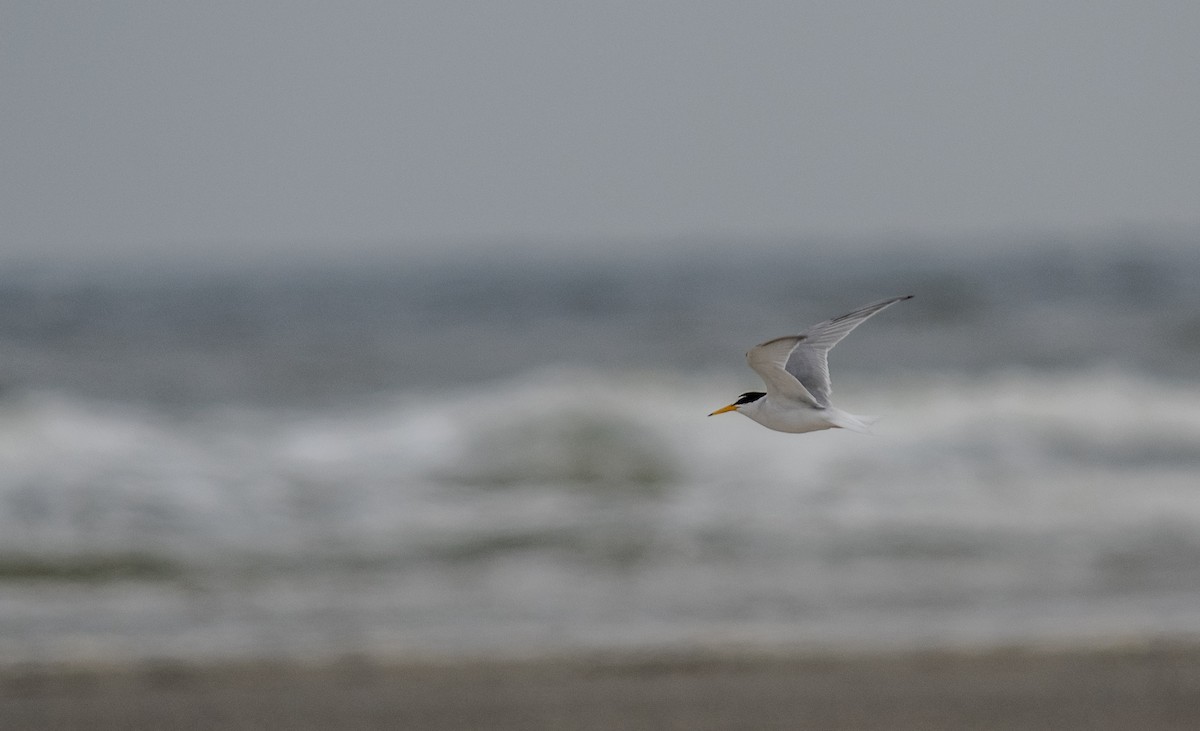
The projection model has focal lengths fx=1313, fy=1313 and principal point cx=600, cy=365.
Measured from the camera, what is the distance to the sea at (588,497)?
6855mm

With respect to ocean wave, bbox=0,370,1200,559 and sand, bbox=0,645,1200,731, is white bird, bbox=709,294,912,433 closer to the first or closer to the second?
sand, bbox=0,645,1200,731

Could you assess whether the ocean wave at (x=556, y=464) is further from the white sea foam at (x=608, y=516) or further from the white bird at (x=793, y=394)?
the white bird at (x=793, y=394)

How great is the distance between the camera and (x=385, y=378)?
47.2 feet

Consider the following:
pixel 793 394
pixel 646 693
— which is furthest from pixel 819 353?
pixel 646 693

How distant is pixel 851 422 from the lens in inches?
99.6

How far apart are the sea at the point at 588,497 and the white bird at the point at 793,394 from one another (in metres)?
3.86

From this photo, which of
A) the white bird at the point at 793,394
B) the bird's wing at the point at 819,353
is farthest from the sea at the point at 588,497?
the white bird at the point at 793,394

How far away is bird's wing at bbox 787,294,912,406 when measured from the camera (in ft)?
8.71

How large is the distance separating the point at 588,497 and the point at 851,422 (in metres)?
7.00

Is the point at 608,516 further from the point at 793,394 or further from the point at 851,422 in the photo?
the point at 851,422

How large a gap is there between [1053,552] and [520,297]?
16514mm

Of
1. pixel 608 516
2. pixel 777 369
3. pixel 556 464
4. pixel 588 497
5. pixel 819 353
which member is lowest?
pixel 777 369

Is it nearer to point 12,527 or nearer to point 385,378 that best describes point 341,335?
point 385,378

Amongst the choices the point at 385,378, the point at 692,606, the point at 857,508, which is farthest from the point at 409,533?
the point at 385,378
